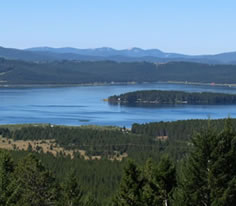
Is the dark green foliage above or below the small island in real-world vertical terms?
above

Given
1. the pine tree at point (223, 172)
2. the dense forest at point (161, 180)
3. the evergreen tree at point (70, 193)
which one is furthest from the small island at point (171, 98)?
the pine tree at point (223, 172)

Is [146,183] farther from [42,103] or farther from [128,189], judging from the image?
[42,103]

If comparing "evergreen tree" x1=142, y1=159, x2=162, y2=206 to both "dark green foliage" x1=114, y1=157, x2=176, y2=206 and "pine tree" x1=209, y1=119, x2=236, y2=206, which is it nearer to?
"dark green foliage" x1=114, y1=157, x2=176, y2=206

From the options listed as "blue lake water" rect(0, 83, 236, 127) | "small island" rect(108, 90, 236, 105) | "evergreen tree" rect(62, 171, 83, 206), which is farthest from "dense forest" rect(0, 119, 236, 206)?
"small island" rect(108, 90, 236, 105)

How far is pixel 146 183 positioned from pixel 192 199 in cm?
224

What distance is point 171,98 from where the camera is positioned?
111 meters

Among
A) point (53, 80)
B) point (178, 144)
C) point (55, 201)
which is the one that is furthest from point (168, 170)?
point (53, 80)

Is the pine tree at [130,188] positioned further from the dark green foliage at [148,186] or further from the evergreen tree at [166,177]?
the evergreen tree at [166,177]

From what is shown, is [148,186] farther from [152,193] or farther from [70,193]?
[70,193]

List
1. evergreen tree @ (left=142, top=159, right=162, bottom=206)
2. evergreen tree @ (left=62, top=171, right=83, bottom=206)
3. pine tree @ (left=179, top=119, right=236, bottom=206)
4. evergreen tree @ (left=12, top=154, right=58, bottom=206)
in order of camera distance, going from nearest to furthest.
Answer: pine tree @ (left=179, top=119, right=236, bottom=206) < evergreen tree @ (left=142, top=159, right=162, bottom=206) < evergreen tree @ (left=12, top=154, right=58, bottom=206) < evergreen tree @ (left=62, top=171, right=83, bottom=206)

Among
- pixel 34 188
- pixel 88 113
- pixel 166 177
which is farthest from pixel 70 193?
pixel 88 113

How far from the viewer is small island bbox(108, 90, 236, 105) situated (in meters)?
108

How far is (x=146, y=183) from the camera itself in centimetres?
1276

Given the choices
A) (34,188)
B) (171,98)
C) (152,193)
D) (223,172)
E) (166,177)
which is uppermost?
(223,172)
